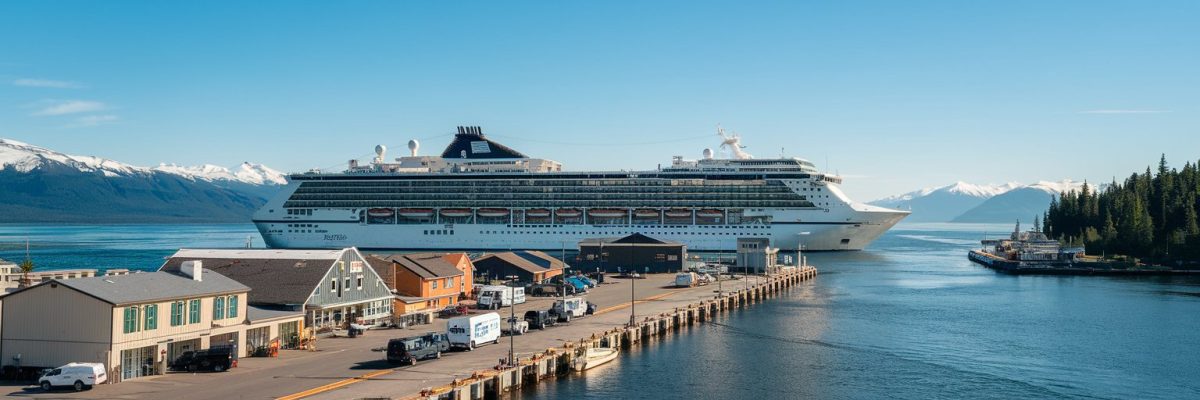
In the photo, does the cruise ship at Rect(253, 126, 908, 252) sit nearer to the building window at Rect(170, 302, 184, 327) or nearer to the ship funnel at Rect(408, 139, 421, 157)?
the ship funnel at Rect(408, 139, 421, 157)

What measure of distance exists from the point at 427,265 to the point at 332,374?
20.9 metres

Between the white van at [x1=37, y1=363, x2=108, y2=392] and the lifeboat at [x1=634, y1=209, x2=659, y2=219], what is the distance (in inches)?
3487

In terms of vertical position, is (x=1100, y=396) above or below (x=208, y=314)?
below

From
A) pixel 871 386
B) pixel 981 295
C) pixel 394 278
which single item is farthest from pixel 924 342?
pixel 981 295

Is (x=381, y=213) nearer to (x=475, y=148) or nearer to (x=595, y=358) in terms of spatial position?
(x=475, y=148)

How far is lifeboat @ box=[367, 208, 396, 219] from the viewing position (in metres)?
120

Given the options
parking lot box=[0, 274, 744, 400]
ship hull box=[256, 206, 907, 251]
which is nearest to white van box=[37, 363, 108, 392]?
parking lot box=[0, 274, 744, 400]

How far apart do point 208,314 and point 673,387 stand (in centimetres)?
1486

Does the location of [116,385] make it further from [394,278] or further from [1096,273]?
[1096,273]

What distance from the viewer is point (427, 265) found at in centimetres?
5188

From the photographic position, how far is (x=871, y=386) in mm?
35750

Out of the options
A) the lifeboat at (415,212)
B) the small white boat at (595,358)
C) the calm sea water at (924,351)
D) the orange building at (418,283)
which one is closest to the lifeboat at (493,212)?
the lifeboat at (415,212)

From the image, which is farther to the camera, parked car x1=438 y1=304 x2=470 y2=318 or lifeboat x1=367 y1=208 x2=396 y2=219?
lifeboat x1=367 y1=208 x2=396 y2=219

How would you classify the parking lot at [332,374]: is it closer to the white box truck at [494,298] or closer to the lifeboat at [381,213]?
the white box truck at [494,298]
